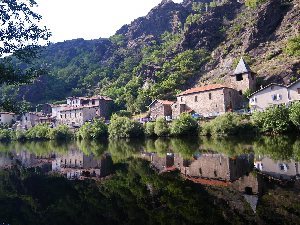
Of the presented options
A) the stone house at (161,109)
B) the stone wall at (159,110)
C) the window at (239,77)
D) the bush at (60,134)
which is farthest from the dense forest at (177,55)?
the bush at (60,134)

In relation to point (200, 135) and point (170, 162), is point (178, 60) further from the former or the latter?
point (170, 162)

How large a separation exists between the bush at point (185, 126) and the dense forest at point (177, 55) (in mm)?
22477

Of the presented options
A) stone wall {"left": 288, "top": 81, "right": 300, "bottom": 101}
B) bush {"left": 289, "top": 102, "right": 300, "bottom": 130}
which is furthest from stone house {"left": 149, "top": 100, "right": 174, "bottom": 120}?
bush {"left": 289, "top": 102, "right": 300, "bottom": 130}

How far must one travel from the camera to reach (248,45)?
300 feet

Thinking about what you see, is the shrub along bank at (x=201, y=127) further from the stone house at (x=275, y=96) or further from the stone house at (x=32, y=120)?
the stone house at (x=32, y=120)

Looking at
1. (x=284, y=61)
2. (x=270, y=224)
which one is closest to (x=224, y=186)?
(x=270, y=224)

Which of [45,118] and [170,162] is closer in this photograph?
[170,162]

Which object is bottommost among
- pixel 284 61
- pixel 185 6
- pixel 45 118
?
pixel 45 118

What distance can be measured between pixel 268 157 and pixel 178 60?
85697mm

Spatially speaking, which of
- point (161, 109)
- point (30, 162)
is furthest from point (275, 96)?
point (30, 162)

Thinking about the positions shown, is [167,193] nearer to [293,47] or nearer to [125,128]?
[125,128]

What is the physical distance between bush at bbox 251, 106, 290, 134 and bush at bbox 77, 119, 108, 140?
1482 inches

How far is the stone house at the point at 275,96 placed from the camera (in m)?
54.7

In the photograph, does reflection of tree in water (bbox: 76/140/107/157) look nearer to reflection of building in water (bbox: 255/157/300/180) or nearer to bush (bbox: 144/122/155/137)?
bush (bbox: 144/122/155/137)
